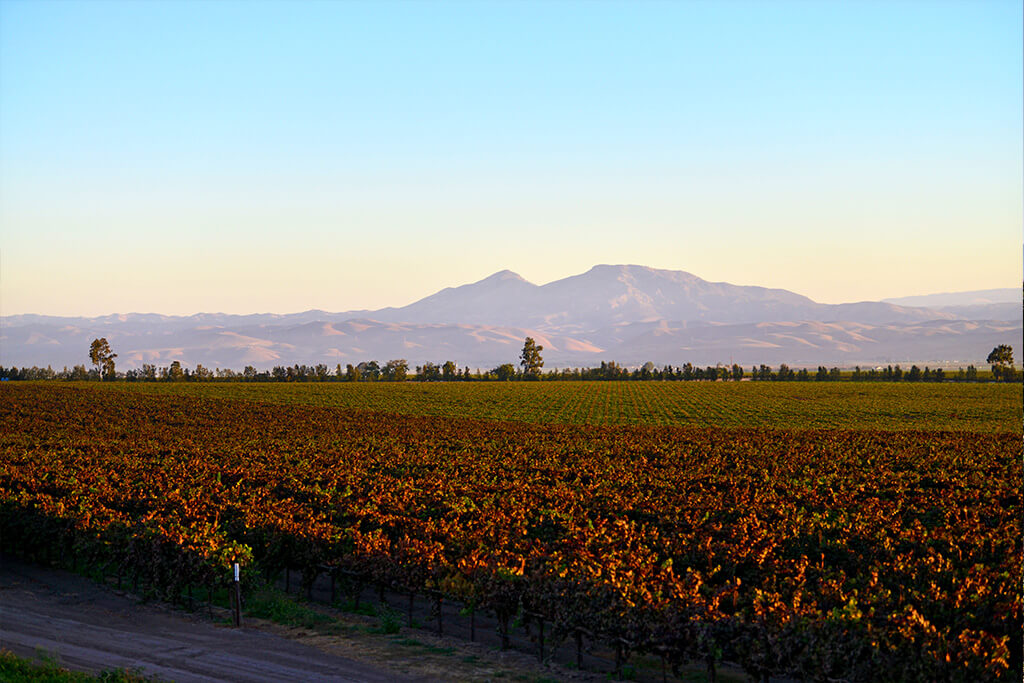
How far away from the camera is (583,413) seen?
344ft

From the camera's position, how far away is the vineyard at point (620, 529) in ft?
62.1

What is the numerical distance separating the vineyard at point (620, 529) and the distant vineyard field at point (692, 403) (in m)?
30.9

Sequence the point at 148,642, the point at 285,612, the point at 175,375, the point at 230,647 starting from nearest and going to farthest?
Result: 1. the point at 230,647
2. the point at 148,642
3. the point at 285,612
4. the point at 175,375

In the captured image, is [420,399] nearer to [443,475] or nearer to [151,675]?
[443,475]

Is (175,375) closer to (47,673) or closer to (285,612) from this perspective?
(285,612)

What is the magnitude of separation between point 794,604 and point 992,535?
12.9m

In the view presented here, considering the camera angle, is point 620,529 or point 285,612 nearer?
point 285,612

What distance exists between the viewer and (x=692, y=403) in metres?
123

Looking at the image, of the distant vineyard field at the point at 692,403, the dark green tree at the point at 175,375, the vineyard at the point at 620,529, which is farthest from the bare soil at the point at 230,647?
the dark green tree at the point at 175,375

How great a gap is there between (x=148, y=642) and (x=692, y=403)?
107 metres

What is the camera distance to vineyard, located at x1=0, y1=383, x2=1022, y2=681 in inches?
746

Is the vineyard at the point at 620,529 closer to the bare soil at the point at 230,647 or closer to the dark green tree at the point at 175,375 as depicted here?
the bare soil at the point at 230,647

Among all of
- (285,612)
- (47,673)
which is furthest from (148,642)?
(285,612)

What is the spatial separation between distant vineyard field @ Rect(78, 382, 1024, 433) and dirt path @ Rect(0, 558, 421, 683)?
2617 inches
